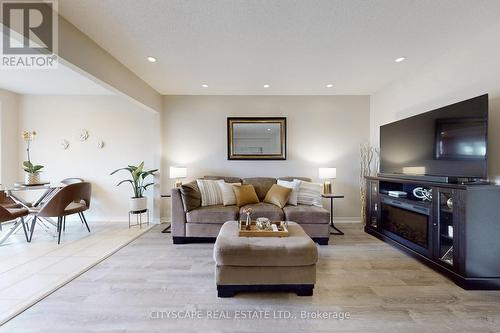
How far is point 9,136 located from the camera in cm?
414

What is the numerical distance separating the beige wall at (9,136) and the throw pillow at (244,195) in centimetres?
441

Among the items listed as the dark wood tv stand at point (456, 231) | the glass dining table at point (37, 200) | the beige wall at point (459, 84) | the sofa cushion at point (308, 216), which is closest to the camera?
the dark wood tv stand at point (456, 231)

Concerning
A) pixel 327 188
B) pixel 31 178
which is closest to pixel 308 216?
pixel 327 188

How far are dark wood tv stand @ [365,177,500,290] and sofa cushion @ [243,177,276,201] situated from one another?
73.4 inches

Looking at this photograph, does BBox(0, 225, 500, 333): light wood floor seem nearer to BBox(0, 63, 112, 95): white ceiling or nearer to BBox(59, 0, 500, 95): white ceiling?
BBox(59, 0, 500, 95): white ceiling

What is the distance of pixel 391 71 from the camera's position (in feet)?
10.4

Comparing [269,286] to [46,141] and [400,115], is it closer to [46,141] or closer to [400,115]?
[400,115]

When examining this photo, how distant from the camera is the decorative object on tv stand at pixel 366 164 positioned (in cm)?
404

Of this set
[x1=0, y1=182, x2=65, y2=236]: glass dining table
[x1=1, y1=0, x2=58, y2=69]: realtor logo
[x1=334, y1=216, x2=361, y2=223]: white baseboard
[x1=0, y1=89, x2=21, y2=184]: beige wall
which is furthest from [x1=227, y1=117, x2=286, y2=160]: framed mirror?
[x1=0, y1=89, x2=21, y2=184]: beige wall

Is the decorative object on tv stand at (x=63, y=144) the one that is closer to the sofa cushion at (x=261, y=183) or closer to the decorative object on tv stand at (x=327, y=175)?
the sofa cushion at (x=261, y=183)

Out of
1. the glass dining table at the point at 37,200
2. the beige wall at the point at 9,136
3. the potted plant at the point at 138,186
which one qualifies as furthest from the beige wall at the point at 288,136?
the beige wall at the point at 9,136

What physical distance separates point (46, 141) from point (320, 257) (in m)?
5.45

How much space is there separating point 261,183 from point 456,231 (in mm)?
2612

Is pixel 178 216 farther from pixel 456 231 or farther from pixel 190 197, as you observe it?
pixel 456 231
